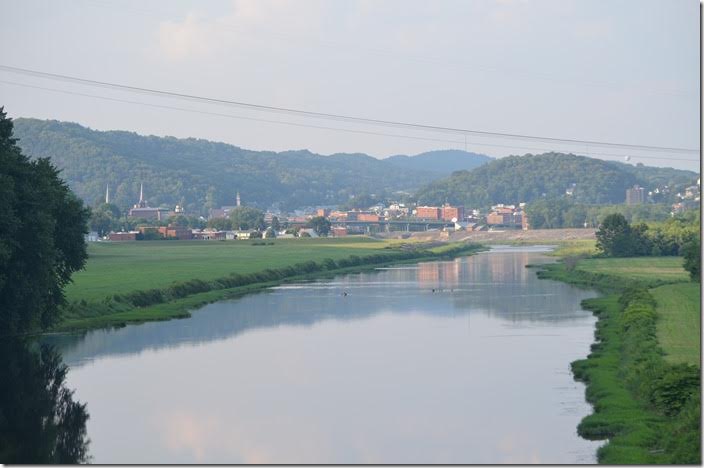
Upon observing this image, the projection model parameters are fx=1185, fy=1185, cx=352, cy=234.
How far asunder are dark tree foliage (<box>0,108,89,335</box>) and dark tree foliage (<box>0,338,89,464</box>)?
2.70 meters

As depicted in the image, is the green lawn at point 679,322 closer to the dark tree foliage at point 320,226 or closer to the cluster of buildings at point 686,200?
the cluster of buildings at point 686,200

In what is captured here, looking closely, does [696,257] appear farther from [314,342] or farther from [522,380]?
[522,380]

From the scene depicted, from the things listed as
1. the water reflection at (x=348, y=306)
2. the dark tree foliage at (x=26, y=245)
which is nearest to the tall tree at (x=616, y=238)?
the water reflection at (x=348, y=306)

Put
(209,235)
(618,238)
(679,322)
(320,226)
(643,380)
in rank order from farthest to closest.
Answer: (320,226)
(209,235)
(618,238)
(679,322)
(643,380)

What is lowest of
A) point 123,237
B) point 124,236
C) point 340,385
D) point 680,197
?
point 340,385

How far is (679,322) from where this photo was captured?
37.5 meters

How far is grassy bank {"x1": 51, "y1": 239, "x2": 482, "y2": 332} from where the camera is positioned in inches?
1852

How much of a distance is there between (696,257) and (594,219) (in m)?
117

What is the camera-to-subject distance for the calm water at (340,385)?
22484mm

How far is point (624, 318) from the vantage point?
130 feet

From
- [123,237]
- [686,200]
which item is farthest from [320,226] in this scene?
[686,200]

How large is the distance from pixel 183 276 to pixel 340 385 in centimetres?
3759

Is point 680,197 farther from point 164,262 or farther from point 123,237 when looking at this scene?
point 164,262

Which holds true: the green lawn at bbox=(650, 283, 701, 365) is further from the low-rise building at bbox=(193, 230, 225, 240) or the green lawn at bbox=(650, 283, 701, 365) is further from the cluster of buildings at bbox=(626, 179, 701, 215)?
the low-rise building at bbox=(193, 230, 225, 240)
